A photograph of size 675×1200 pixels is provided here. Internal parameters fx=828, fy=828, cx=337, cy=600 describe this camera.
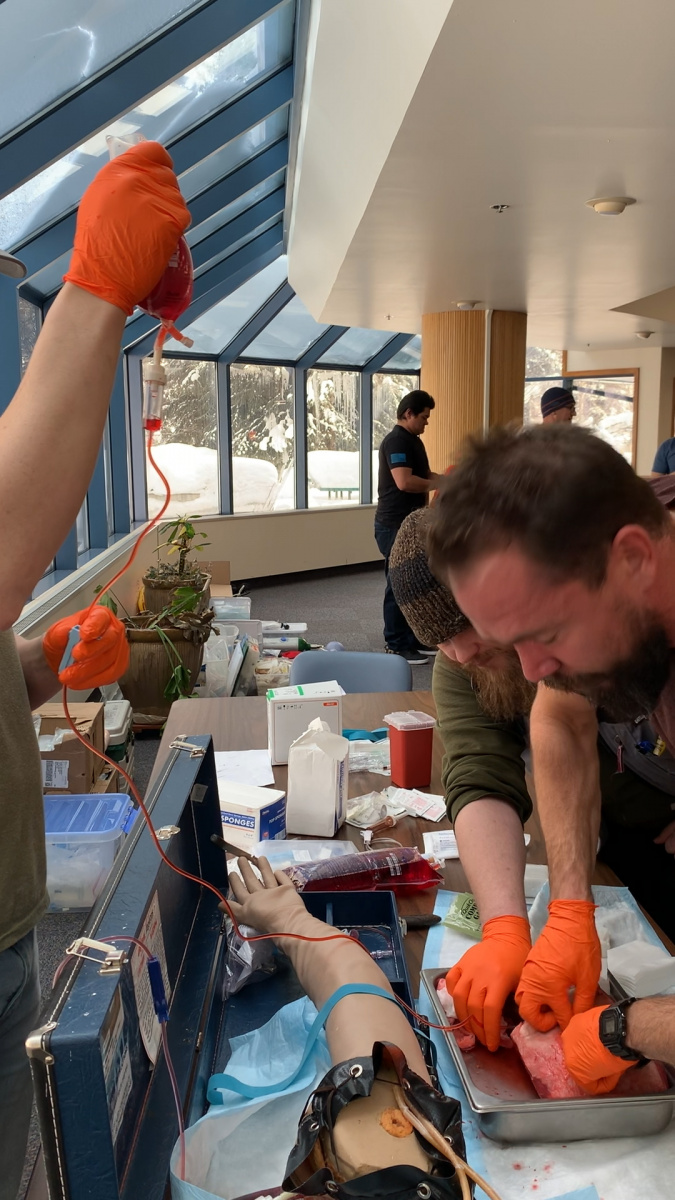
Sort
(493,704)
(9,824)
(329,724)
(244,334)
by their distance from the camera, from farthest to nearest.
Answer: (244,334)
(329,724)
(493,704)
(9,824)

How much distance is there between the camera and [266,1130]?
2.85ft

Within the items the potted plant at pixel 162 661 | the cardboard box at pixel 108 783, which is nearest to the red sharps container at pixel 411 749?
the cardboard box at pixel 108 783

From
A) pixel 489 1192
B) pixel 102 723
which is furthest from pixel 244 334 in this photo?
pixel 489 1192

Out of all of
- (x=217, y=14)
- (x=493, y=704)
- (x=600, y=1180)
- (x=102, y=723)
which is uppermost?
(x=217, y=14)

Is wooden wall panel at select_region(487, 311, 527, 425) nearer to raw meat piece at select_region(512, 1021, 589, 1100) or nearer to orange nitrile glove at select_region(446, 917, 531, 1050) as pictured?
orange nitrile glove at select_region(446, 917, 531, 1050)

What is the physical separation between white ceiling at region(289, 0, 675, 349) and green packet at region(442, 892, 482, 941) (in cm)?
208

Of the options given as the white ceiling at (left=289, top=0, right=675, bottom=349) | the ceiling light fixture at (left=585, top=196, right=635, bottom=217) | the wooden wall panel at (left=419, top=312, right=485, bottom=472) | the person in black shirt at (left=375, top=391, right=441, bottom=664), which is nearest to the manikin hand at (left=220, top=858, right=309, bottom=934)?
the white ceiling at (left=289, top=0, right=675, bottom=349)

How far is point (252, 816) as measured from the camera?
5.01 ft

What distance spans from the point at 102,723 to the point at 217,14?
302cm

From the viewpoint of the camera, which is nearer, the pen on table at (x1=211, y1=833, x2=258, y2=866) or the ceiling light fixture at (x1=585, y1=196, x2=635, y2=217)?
the pen on table at (x1=211, y1=833, x2=258, y2=866)

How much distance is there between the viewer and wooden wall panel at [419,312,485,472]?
261 inches

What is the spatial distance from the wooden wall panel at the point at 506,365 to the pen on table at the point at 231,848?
5575 mm

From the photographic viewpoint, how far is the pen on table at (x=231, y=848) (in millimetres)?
1204

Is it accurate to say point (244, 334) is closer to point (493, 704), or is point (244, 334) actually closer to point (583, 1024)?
point (493, 704)
